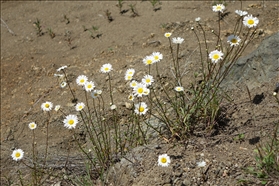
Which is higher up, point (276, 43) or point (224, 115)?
point (276, 43)

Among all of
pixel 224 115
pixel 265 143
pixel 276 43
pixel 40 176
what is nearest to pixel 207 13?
pixel 276 43

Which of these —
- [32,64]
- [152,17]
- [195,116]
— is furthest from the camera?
[152,17]

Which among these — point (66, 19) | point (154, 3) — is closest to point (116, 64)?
point (154, 3)

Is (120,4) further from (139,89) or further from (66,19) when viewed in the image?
(139,89)

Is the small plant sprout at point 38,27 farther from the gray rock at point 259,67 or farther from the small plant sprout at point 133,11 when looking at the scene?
the gray rock at point 259,67

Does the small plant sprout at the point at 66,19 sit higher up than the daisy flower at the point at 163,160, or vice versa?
the small plant sprout at the point at 66,19

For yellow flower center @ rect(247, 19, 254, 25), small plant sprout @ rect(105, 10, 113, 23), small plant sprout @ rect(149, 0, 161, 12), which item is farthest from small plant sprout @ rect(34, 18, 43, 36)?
yellow flower center @ rect(247, 19, 254, 25)

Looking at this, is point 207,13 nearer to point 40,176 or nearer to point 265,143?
point 265,143

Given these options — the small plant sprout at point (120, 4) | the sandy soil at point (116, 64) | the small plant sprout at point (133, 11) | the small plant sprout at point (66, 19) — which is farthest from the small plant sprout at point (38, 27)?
the small plant sprout at point (133, 11)

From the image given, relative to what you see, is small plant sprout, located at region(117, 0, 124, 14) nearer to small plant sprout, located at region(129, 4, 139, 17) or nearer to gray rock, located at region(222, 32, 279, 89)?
small plant sprout, located at region(129, 4, 139, 17)
